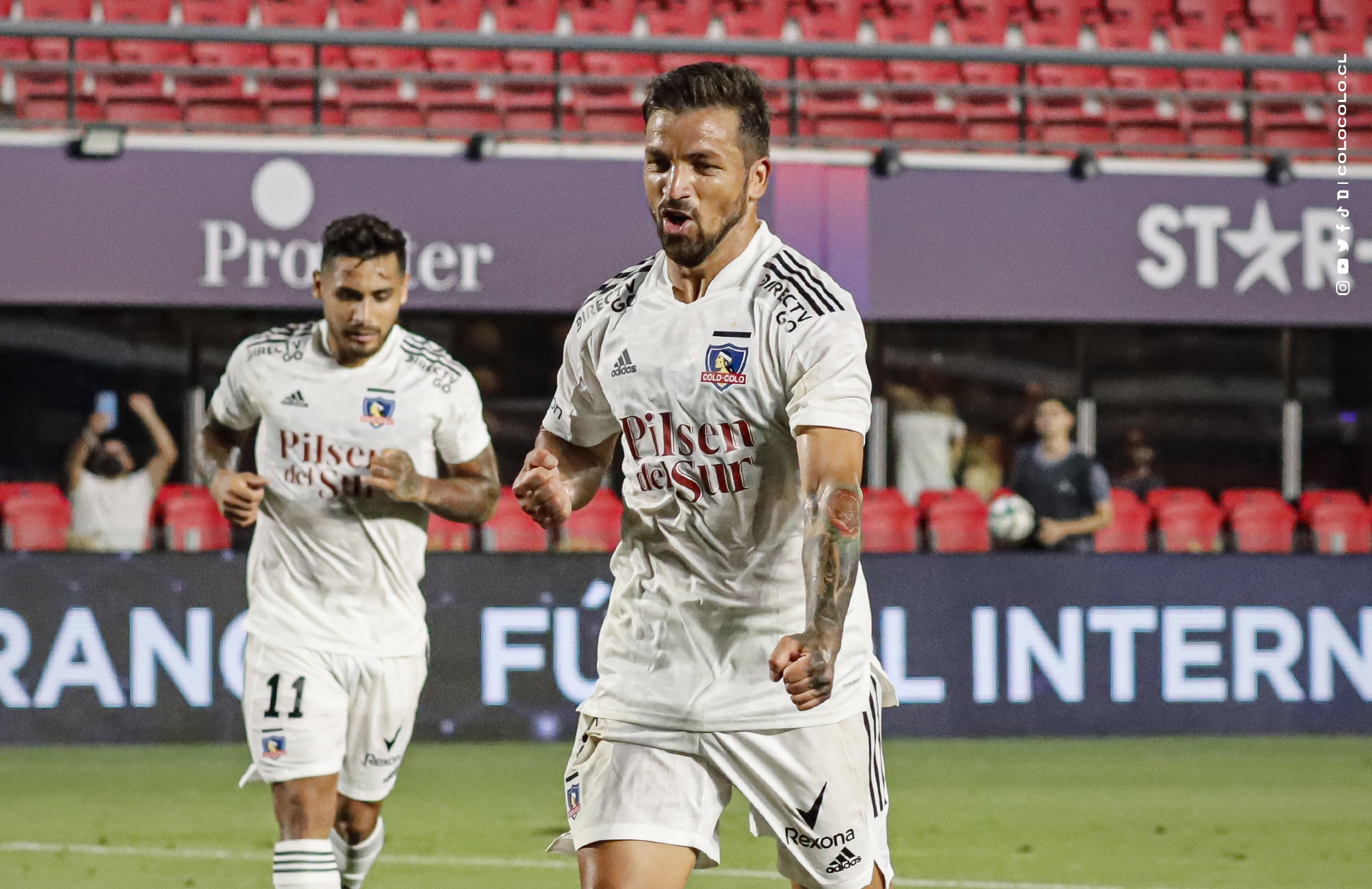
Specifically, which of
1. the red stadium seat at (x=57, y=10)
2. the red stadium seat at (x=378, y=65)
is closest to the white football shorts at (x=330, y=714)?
the red stadium seat at (x=378, y=65)

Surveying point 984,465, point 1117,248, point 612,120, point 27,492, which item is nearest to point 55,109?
point 27,492

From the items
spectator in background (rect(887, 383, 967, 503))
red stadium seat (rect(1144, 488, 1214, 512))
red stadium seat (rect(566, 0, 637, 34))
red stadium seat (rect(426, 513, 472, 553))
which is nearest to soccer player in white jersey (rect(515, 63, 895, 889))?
red stadium seat (rect(426, 513, 472, 553))

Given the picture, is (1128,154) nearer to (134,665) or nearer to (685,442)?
(134,665)

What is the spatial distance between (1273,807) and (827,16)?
924cm

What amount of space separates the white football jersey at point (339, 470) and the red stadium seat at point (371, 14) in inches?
381

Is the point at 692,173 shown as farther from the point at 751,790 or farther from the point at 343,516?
the point at 343,516

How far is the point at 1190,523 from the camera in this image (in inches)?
451

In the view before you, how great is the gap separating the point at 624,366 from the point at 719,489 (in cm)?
31

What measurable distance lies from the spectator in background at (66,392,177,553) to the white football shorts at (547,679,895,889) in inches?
282

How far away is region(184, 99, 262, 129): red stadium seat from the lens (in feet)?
44.8

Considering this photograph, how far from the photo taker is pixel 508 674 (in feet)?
33.1

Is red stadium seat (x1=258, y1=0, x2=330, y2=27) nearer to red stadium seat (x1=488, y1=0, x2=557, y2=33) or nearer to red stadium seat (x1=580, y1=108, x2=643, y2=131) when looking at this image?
red stadium seat (x1=488, y1=0, x2=557, y2=33)

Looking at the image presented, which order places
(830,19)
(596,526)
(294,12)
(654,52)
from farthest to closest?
1. (830,19)
2. (294,12)
3. (654,52)
4. (596,526)

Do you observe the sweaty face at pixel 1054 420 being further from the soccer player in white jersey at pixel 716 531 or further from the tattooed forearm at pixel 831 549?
the tattooed forearm at pixel 831 549
